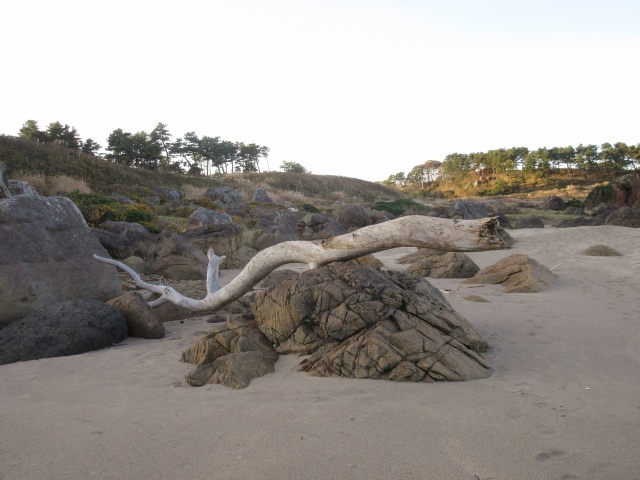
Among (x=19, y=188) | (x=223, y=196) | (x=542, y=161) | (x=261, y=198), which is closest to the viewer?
(x=19, y=188)

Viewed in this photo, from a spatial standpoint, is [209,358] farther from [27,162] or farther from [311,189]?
[311,189]

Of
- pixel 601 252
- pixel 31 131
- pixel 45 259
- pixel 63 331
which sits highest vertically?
pixel 31 131

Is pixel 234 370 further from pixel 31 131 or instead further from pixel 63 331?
pixel 31 131

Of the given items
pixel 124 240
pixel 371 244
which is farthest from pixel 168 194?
pixel 371 244

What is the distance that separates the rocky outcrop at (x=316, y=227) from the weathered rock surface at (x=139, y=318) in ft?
38.3

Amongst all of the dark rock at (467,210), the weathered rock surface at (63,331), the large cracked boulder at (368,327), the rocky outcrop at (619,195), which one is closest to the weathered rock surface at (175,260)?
the weathered rock surface at (63,331)

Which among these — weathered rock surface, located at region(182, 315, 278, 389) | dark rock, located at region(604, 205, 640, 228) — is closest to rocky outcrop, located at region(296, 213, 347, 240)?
dark rock, located at region(604, 205, 640, 228)

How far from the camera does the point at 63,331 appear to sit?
4.95 m

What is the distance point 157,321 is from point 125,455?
3.12 metres

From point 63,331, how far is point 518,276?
7.34 metres

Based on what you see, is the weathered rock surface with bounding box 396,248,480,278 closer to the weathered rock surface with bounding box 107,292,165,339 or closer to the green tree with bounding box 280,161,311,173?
the weathered rock surface with bounding box 107,292,165,339

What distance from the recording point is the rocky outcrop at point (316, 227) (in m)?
17.5

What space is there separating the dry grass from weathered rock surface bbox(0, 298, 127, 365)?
1467 cm

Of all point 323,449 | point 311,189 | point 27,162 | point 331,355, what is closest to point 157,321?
point 331,355
